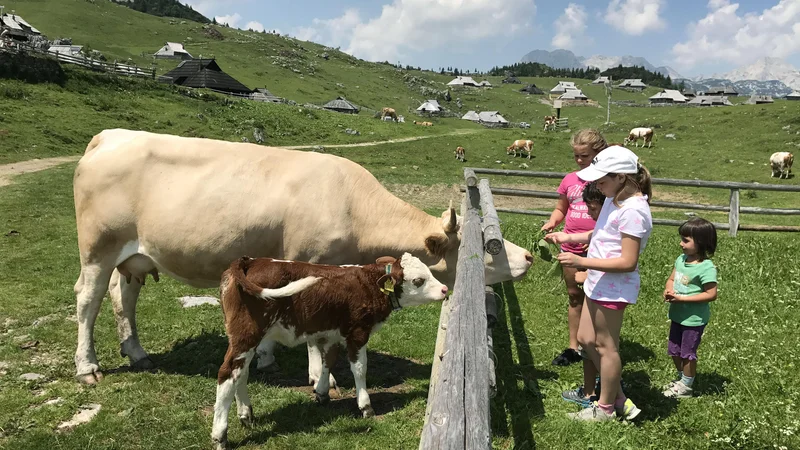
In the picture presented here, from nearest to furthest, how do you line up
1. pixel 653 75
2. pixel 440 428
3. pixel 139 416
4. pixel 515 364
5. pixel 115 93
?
1. pixel 440 428
2. pixel 139 416
3. pixel 515 364
4. pixel 115 93
5. pixel 653 75

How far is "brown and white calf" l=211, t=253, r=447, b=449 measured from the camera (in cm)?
431

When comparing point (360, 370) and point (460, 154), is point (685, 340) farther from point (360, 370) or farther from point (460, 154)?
point (460, 154)

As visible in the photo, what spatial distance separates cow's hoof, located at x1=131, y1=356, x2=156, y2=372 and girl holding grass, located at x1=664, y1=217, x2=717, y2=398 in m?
5.71

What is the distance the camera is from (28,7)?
86.1 metres

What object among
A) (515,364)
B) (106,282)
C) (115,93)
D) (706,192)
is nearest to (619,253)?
(515,364)

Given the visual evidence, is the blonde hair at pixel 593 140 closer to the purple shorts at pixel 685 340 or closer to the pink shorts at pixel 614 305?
the pink shorts at pixel 614 305

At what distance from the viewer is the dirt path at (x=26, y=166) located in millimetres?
17841

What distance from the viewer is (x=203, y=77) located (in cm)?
5284

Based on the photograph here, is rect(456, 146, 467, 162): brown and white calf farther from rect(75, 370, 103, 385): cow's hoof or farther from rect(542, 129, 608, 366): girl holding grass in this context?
rect(75, 370, 103, 385): cow's hoof

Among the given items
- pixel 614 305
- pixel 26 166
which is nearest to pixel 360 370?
pixel 614 305

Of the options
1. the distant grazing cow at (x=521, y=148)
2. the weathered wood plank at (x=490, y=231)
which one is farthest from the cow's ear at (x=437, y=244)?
the distant grazing cow at (x=521, y=148)

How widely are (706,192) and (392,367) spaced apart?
67.3ft

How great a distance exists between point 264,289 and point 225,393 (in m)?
0.96

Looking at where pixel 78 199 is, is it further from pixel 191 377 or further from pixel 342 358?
pixel 342 358
